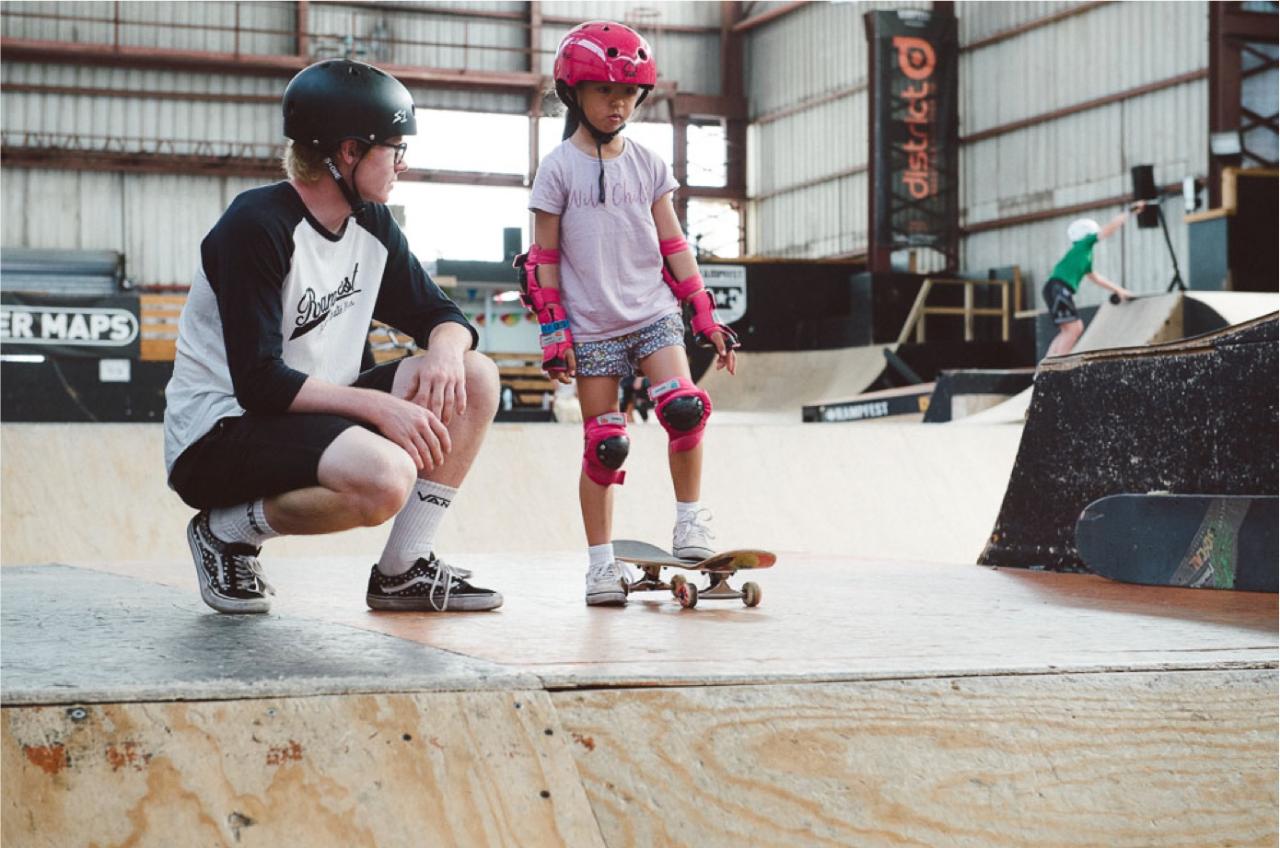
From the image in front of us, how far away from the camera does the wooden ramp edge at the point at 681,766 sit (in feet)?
4.96

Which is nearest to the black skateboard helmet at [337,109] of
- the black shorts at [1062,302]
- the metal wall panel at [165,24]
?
the black shorts at [1062,302]

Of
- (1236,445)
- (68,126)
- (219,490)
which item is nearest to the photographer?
(219,490)

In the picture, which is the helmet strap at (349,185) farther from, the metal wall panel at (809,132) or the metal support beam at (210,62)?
the metal support beam at (210,62)

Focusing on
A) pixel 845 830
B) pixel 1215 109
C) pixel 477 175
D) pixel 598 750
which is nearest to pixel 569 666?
pixel 598 750

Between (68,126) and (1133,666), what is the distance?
82.4 ft

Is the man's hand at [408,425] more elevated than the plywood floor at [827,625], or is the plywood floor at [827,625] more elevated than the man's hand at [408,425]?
the man's hand at [408,425]

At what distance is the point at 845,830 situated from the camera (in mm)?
1748

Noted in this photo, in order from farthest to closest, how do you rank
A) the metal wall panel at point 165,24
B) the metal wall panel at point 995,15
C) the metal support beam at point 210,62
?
the metal wall panel at point 165,24 < the metal support beam at point 210,62 < the metal wall panel at point 995,15

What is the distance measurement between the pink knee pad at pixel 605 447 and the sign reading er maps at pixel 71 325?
14.3 metres

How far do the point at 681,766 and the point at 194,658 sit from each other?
2.24 ft

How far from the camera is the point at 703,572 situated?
3.13 m

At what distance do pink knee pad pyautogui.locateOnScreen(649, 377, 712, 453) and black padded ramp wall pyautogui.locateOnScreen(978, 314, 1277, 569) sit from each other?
1345mm

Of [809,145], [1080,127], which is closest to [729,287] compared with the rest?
[1080,127]

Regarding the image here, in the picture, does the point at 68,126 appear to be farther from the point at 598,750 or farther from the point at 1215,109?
the point at 598,750
